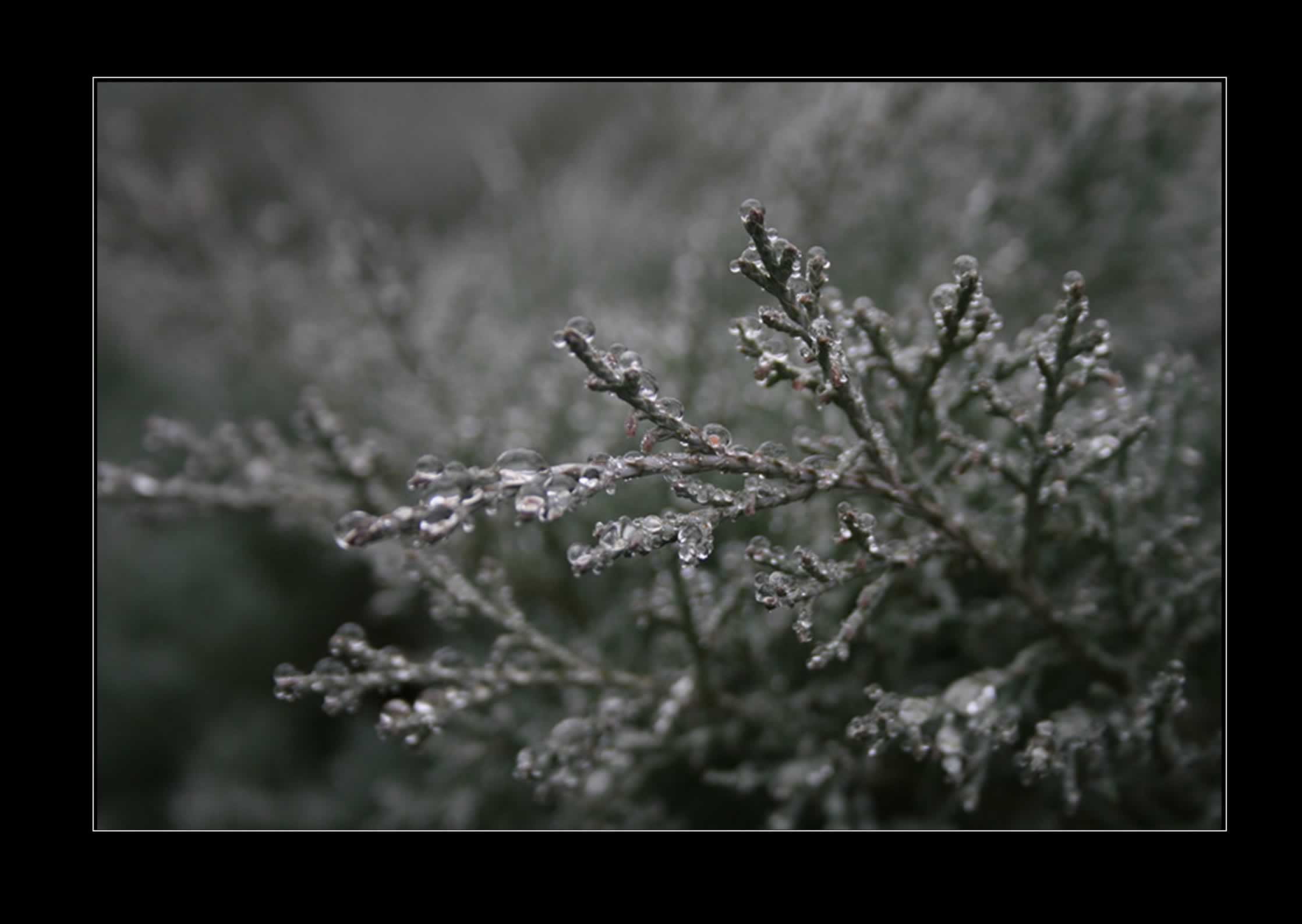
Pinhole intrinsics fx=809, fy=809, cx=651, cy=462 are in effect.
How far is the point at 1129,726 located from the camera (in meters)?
1.06

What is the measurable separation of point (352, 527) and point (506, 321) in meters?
2.08

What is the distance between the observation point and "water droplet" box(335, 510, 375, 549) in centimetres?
69

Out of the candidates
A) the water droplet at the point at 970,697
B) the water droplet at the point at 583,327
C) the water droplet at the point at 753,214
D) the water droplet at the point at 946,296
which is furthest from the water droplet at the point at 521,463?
the water droplet at the point at 970,697

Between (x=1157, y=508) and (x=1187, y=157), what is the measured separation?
4.11 feet

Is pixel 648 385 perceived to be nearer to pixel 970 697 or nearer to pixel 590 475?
pixel 590 475

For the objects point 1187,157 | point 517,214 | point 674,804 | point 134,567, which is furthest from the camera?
point 517,214

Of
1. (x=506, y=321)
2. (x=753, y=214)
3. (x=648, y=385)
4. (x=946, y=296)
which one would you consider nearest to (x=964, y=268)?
(x=946, y=296)

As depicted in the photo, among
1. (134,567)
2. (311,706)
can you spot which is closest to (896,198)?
(311,706)

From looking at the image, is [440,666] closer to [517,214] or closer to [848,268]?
[848,268]

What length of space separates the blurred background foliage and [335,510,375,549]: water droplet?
711 mm

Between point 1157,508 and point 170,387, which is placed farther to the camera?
Answer: point 170,387

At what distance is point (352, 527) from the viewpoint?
74 centimetres

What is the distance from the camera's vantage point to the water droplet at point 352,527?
686 millimetres

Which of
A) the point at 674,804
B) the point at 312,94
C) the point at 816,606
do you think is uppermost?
the point at 312,94
